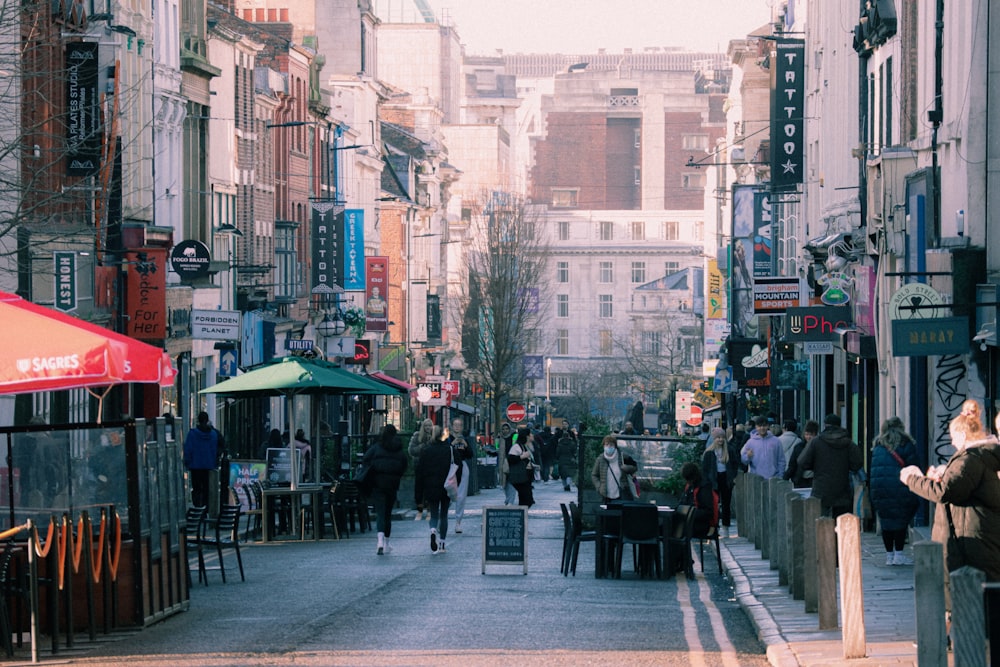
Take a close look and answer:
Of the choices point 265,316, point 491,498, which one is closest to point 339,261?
point 265,316

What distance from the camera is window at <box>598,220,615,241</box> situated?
150m

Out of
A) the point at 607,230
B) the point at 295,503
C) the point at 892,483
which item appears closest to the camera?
the point at 892,483

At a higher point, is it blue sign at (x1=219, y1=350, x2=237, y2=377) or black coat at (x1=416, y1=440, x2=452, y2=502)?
blue sign at (x1=219, y1=350, x2=237, y2=377)

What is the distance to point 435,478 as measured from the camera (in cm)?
2389

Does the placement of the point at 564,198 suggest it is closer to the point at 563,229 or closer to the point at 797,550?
the point at 563,229

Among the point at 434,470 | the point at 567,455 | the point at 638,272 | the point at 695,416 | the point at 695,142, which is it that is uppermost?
the point at 695,142

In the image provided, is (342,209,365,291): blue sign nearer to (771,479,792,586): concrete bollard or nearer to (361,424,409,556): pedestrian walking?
(361,424,409,556): pedestrian walking

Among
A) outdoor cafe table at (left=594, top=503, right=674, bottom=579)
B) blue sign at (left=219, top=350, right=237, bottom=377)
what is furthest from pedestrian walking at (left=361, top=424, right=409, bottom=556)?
blue sign at (left=219, top=350, right=237, bottom=377)

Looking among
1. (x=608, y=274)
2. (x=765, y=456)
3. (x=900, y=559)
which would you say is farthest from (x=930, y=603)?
(x=608, y=274)

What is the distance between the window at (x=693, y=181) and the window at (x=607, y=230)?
9655 millimetres

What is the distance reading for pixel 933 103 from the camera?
24.6m

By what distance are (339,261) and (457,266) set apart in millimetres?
50730

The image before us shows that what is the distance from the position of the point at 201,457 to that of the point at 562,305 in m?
118

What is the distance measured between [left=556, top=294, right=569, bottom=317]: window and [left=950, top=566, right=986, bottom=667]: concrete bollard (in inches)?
5362
